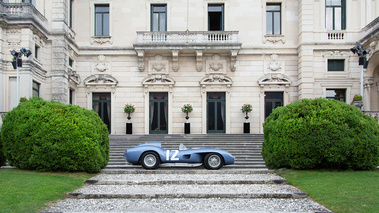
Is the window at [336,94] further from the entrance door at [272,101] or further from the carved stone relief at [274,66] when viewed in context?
the carved stone relief at [274,66]

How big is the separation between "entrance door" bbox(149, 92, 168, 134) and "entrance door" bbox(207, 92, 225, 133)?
2.94 m

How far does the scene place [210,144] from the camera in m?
17.9

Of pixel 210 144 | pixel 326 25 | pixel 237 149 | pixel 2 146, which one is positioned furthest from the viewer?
pixel 326 25

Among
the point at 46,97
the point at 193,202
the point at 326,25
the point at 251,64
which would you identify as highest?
the point at 326,25

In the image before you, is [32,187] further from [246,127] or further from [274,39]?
[274,39]

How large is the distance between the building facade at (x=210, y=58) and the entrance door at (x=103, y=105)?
0.23 feet

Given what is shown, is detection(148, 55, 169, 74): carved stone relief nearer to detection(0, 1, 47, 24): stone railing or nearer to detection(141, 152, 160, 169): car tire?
detection(0, 1, 47, 24): stone railing

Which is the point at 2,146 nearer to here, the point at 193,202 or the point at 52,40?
the point at 193,202

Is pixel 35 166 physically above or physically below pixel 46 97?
below

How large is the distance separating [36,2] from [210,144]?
42.8 feet

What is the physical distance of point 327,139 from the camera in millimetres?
10531

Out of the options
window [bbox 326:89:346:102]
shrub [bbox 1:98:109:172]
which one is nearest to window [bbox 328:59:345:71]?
window [bbox 326:89:346:102]

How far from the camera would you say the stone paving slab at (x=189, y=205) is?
6832 millimetres

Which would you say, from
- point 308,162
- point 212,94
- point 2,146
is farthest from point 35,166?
point 212,94
